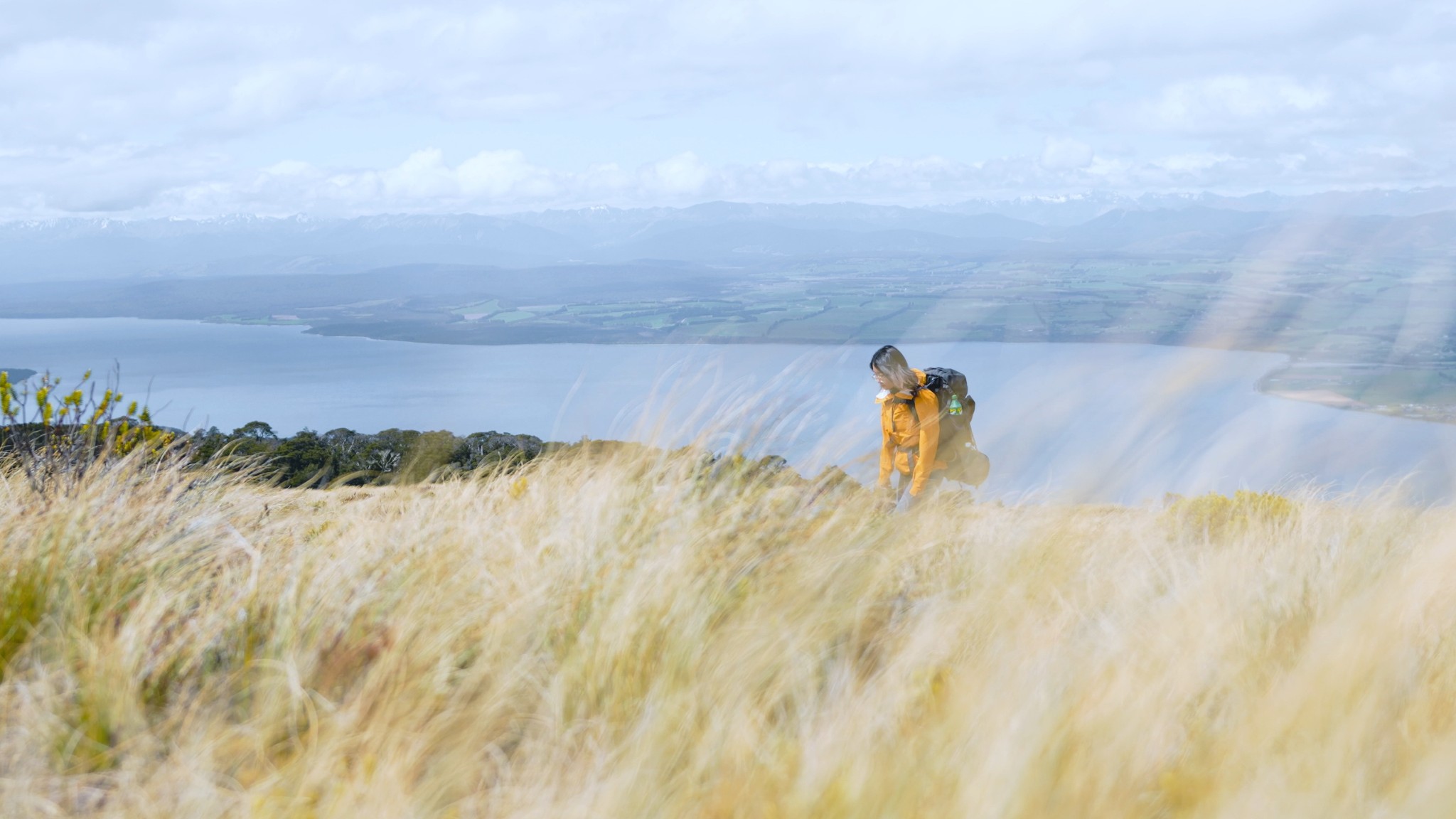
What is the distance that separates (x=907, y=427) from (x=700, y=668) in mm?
3158

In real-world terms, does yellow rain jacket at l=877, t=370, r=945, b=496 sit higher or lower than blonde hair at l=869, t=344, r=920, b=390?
lower

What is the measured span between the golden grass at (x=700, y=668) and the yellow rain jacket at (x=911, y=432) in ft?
4.93

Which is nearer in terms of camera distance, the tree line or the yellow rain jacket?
the yellow rain jacket

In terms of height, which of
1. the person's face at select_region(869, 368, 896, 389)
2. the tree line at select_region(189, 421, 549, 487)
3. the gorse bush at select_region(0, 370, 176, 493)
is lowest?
the tree line at select_region(189, 421, 549, 487)

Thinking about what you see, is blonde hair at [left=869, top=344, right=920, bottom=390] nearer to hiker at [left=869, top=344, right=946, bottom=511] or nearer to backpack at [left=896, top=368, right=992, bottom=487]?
hiker at [left=869, top=344, right=946, bottom=511]

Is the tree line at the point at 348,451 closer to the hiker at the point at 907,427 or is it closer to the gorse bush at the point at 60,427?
the gorse bush at the point at 60,427

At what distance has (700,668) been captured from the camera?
261cm

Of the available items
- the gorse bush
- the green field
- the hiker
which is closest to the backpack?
the hiker

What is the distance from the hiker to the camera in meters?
5.43

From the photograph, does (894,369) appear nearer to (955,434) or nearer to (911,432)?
(911,432)

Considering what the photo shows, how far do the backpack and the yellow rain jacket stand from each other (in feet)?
0.20

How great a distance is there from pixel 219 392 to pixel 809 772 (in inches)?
4273

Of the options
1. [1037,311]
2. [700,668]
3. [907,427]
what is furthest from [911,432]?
[1037,311]

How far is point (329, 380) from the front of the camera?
102 meters
